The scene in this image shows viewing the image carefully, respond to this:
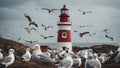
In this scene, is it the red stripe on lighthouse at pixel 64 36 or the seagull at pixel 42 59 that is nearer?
the seagull at pixel 42 59

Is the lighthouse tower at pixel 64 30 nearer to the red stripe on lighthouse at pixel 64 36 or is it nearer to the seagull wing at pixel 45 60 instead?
the red stripe on lighthouse at pixel 64 36

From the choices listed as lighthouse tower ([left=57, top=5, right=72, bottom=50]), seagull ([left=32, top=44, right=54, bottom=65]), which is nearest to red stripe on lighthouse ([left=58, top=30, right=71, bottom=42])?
lighthouse tower ([left=57, top=5, right=72, bottom=50])

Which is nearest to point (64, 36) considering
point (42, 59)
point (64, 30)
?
point (64, 30)

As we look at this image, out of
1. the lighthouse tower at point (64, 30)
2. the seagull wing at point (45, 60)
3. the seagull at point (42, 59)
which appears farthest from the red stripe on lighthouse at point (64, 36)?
the seagull wing at point (45, 60)

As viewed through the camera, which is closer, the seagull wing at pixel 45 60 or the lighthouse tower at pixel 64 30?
the seagull wing at pixel 45 60

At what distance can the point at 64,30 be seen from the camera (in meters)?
42.7

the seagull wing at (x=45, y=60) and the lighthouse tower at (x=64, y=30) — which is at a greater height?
the lighthouse tower at (x=64, y=30)

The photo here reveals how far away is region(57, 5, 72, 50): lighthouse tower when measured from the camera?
42031mm

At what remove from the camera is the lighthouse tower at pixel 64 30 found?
42.0 meters

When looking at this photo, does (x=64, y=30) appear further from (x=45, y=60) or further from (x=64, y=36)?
(x=45, y=60)

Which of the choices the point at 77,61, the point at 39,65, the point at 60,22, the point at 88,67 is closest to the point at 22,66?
the point at 39,65

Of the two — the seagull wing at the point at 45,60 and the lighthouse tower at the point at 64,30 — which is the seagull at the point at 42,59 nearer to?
the seagull wing at the point at 45,60

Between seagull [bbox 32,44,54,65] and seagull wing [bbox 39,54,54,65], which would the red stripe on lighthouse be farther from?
seagull wing [bbox 39,54,54,65]

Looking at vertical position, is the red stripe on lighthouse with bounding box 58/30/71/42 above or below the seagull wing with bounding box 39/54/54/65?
above
